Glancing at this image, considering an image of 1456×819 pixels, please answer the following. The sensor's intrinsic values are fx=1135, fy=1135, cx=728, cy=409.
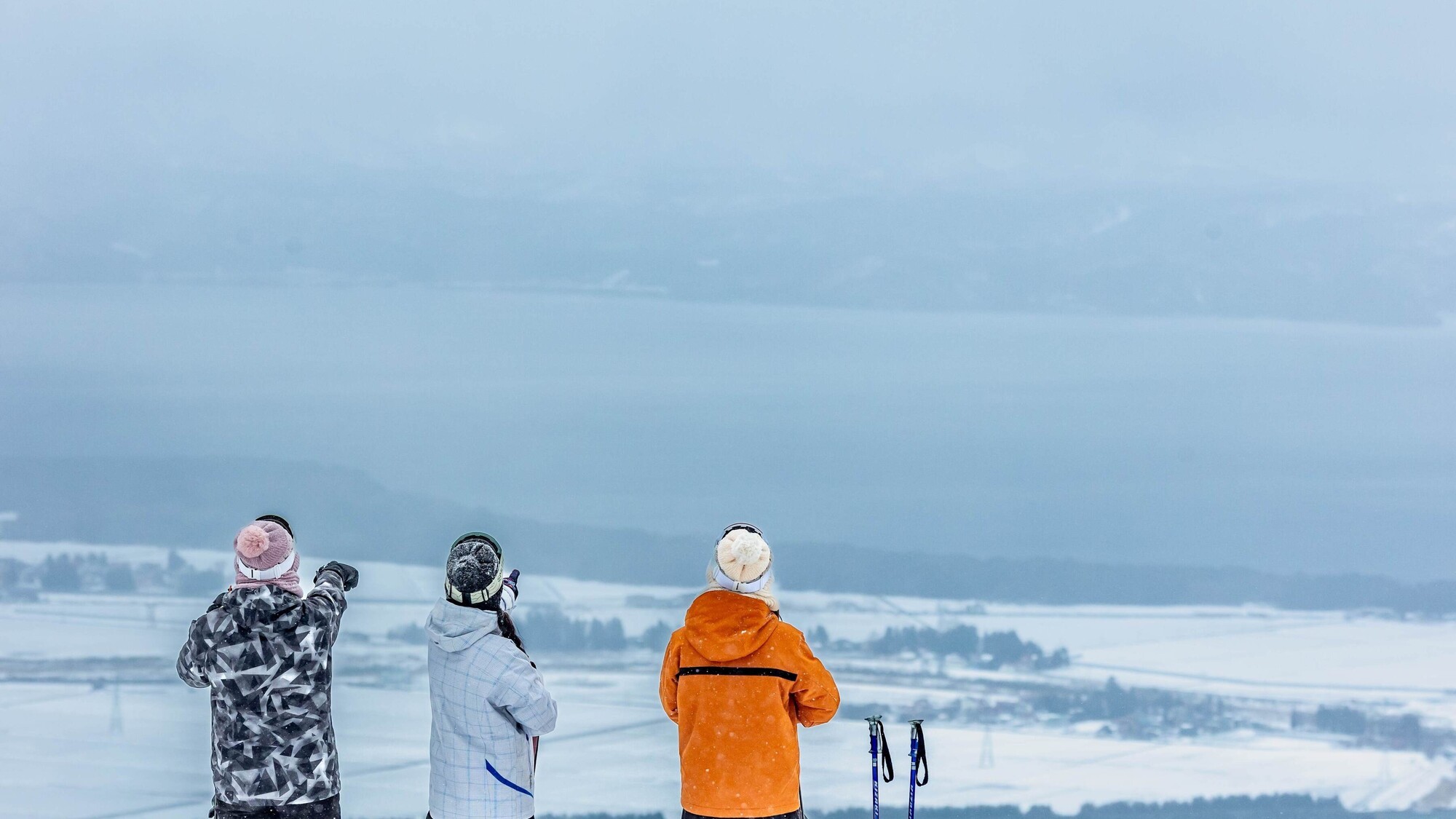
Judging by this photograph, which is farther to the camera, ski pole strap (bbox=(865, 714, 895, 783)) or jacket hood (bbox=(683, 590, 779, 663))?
ski pole strap (bbox=(865, 714, 895, 783))

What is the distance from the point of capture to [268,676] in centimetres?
242

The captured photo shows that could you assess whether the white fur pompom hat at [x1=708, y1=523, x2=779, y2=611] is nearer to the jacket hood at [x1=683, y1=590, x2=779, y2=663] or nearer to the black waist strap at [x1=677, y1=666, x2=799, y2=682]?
the jacket hood at [x1=683, y1=590, x2=779, y2=663]

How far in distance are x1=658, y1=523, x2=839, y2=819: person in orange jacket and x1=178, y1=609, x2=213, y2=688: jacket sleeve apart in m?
0.99

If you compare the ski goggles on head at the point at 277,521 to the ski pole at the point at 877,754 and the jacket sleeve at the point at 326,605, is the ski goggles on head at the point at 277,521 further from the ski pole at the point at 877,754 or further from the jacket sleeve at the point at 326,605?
the ski pole at the point at 877,754

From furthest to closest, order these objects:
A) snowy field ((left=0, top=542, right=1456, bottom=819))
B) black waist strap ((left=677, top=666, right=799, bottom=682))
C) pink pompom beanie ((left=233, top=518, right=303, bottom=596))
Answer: snowy field ((left=0, top=542, right=1456, bottom=819)), black waist strap ((left=677, top=666, right=799, bottom=682)), pink pompom beanie ((left=233, top=518, right=303, bottom=596))

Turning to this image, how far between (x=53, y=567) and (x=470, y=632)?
891cm

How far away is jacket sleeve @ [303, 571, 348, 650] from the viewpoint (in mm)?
2459

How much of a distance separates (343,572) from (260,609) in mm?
257

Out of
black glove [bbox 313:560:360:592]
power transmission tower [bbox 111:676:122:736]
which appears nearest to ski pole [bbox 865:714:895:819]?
black glove [bbox 313:560:360:592]

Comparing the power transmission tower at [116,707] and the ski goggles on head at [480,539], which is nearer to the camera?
the ski goggles on head at [480,539]

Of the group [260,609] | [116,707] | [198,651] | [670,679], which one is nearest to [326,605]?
[260,609]

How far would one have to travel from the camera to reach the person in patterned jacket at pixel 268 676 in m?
2.40

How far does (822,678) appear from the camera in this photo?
252cm

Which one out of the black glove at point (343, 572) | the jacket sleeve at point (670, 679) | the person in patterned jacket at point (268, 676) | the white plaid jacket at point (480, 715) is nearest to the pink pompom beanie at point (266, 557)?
the person in patterned jacket at point (268, 676)
